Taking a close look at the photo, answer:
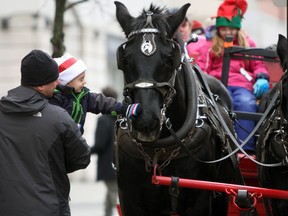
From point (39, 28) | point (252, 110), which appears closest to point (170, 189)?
point (252, 110)

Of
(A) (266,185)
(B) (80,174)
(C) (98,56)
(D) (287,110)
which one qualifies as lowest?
(B) (80,174)

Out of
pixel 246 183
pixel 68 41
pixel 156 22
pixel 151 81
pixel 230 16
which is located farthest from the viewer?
pixel 68 41

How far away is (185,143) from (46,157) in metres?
1.21

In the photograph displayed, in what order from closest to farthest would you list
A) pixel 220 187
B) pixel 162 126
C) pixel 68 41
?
1. pixel 220 187
2. pixel 162 126
3. pixel 68 41

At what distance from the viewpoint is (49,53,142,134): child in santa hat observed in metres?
6.02

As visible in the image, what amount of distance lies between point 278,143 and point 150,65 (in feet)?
3.66

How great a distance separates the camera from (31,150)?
17.1ft

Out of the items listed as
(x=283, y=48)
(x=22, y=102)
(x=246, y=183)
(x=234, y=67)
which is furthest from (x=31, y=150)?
(x=234, y=67)

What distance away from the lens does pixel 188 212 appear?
20.1 feet

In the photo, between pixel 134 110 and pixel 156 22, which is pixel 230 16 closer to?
pixel 156 22

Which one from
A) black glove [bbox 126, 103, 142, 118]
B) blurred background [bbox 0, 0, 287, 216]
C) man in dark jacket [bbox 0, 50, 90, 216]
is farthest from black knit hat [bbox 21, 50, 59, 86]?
blurred background [bbox 0, 0, 287, 216]

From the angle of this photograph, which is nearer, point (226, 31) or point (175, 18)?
point (175, 18)

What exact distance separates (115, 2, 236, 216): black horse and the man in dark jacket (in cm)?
55

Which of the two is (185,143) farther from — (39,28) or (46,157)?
(39,28)
